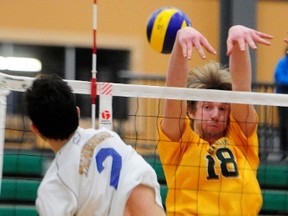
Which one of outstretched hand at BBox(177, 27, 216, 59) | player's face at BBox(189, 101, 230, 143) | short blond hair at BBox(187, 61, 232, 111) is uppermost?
outstretched hand at BBox(177, 27, 216, 59)

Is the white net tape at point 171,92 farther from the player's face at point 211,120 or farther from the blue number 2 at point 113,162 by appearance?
the blue number 2 at point 113,162

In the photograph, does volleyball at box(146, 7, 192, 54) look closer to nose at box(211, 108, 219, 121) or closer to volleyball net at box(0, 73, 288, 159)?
volleyball net at box(0, 73, 288, 159)

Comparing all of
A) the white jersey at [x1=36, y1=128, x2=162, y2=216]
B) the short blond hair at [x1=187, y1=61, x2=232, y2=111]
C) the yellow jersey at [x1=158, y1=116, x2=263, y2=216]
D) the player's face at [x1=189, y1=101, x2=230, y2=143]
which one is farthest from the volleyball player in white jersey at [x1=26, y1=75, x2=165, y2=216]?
the short blond hair at [x1=187, y1=61, x2=232, y2=111]

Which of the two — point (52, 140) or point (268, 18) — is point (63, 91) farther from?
point (268, 18)

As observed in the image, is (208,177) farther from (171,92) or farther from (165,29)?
(165,29)

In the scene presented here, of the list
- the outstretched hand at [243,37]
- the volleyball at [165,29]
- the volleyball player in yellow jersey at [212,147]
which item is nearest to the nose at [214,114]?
the volleyball player in yellow jersey at [212,147]

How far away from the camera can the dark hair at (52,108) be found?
3.53 metres

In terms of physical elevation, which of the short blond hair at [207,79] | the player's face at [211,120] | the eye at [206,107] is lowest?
the player's face at [211,120]

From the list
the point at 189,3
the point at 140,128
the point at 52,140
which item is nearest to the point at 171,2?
the point at 189,3

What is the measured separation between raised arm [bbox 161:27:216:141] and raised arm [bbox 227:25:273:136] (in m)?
0.15

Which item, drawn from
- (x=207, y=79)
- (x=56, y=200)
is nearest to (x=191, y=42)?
(x=207, y=79)

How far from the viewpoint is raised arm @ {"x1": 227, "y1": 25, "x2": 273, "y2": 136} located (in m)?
4.38

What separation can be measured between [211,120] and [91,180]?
117cm

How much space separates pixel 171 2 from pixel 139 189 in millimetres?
7780
